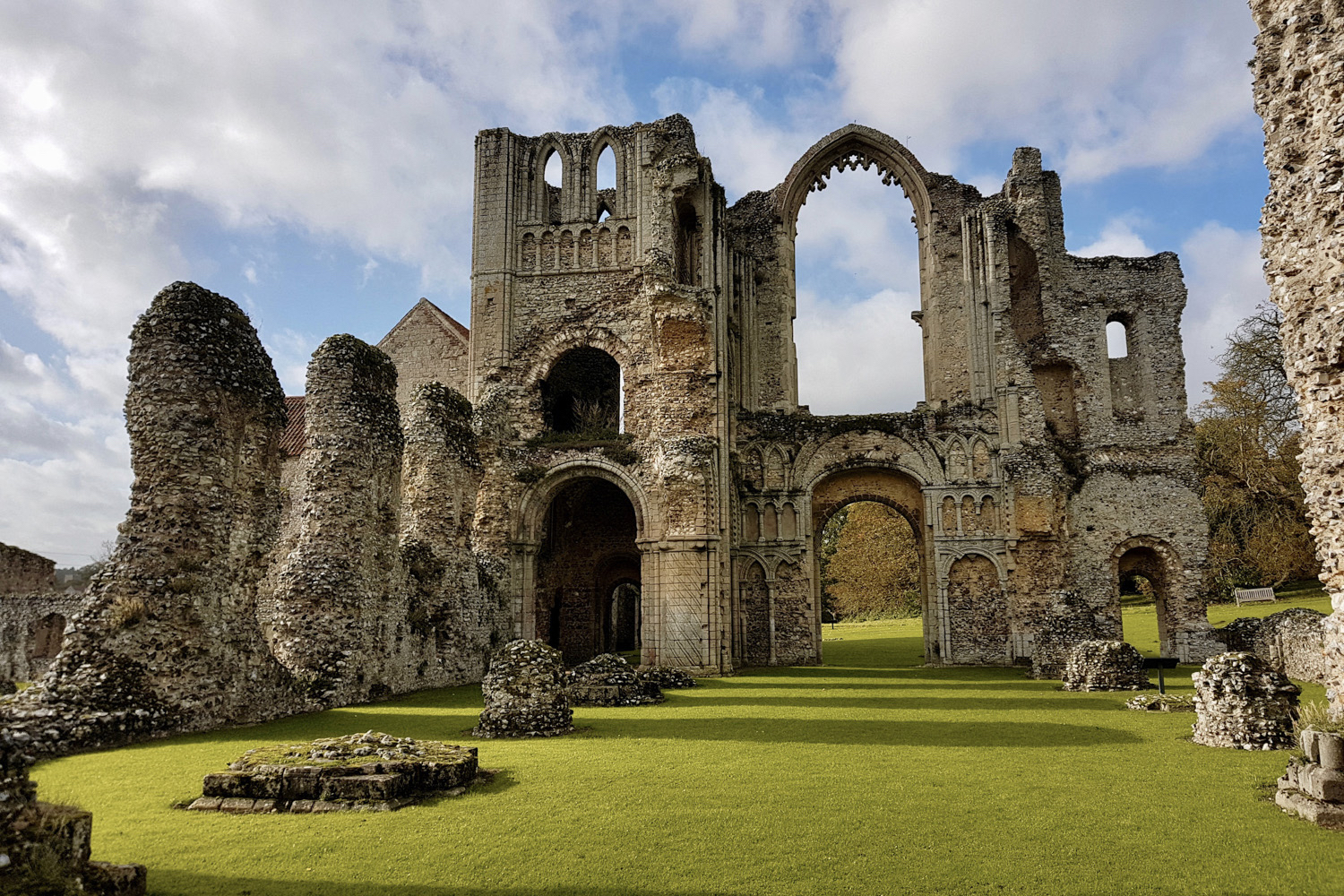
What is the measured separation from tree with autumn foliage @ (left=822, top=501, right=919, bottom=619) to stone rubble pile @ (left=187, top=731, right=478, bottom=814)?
27.6 m

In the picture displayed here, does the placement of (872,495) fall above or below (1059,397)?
below

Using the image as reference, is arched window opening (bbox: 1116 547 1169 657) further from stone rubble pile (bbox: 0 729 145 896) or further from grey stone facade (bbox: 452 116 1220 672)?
stone rubble pile (bbox: 0 729 145 896)

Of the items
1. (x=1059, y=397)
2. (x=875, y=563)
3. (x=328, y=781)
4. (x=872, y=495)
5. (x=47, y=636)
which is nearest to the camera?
(x=328, y=781)

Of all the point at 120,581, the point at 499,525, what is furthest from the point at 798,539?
the point at 120,581

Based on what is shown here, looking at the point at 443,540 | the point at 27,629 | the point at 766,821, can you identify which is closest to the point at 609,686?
the point at 443,540

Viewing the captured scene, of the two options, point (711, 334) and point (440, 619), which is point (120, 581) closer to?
point (440, 619)

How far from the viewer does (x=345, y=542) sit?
43.1ft

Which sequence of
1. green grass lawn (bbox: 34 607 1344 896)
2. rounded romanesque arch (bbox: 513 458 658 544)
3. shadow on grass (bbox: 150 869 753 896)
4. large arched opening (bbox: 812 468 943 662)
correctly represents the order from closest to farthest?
shadow on grass (bbox: 150 869 753 896), green grass lawn (bbox: 34 607 1344 896), rounded romanesque arch (bbox: 513 458 658 544), large arched opening (bbox: 812 468 943 662)

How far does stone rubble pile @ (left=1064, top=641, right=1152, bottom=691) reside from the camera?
1350cm

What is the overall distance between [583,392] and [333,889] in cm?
1978

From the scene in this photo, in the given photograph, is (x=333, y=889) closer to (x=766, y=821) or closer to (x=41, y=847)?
(x=41, y=847)

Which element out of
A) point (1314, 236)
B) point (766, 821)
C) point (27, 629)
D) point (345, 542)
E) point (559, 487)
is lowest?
point (766, 821)

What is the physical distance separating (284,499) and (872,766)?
853 inches


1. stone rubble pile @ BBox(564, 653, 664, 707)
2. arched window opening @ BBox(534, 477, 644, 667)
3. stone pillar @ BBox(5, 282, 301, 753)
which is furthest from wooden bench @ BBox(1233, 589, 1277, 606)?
stone pillar @ BBox(5, 282, 301, 753)
